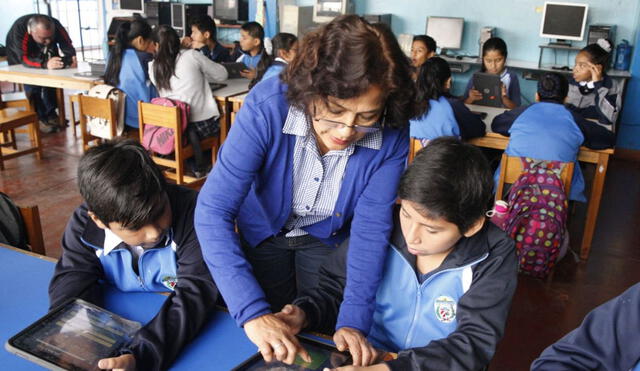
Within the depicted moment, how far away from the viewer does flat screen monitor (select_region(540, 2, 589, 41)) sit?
552 cm

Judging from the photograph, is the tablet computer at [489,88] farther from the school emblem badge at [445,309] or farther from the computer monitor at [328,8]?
the school emblem badge at [445,309]

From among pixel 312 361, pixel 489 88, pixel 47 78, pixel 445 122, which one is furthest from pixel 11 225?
pixel 489 88

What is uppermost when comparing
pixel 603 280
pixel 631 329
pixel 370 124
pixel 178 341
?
pixel 370 124

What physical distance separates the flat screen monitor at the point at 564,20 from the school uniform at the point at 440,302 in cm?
507

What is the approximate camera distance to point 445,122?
120 inches

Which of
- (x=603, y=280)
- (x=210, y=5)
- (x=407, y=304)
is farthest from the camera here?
(x=210, y=5)

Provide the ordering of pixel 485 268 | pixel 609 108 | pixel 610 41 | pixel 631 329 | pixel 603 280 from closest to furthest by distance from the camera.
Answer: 1. pixel 631 329
2. pixel 485 268
3. pixel 603 280
4. pixel 609 108
5. pixel 610 41

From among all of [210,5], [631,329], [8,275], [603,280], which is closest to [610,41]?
[603,280]

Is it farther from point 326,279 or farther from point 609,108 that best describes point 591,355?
point 609,108

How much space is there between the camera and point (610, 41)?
543cm

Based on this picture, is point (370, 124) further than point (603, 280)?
No

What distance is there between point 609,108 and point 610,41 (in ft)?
6.47

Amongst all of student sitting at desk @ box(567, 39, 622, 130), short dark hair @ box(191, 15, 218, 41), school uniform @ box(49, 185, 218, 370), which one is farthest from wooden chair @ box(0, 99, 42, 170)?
student sitting at desk @ box(567, 39, 622, 130)

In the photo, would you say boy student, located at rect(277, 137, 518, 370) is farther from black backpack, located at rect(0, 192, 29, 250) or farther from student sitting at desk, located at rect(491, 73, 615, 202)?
student sitting at desk, located at rect(491, 73, 615, 202)
